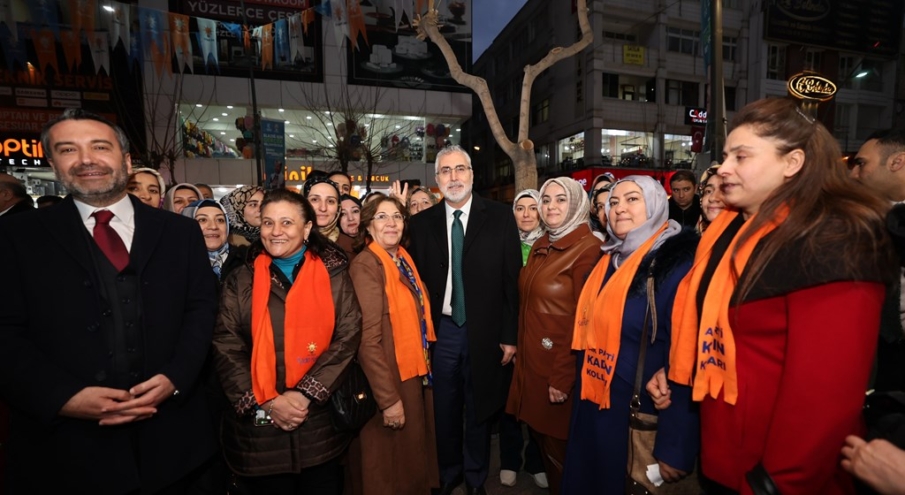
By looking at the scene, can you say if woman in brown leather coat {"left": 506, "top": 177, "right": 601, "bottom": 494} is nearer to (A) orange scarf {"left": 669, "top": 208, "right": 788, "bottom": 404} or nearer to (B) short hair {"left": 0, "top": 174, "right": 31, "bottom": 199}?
(A) orange scarf {"left": 669, "top": 208, "right": 788, "bottom": 404}

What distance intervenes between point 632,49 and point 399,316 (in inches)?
1112

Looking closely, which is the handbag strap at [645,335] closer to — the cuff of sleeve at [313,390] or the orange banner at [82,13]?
the cuff of sleeve at [313,390]

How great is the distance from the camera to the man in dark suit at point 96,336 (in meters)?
1.86

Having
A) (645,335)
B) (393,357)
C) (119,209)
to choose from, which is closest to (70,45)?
(119,209)

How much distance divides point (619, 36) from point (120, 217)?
3104cm

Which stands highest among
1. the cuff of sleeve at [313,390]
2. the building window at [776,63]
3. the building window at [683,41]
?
the building window at [683,41]

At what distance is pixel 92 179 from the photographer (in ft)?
6.65

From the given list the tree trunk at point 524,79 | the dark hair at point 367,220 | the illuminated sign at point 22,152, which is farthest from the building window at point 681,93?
the illuminated sign at point 22,152

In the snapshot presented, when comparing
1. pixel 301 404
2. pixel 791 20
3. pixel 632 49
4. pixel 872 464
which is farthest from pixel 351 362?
pixel 791 20

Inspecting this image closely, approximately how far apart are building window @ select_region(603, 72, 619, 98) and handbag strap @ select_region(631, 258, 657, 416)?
27150mm

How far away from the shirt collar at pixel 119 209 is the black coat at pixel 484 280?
203 centimetres

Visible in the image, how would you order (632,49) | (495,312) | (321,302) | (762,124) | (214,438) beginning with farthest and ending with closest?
(632,49) < (495,312) < (321,302) < (214,438) < (762,124)

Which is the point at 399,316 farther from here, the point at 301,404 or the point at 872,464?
the point at 872,464

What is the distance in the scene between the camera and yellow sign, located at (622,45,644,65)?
25156 millimetres
